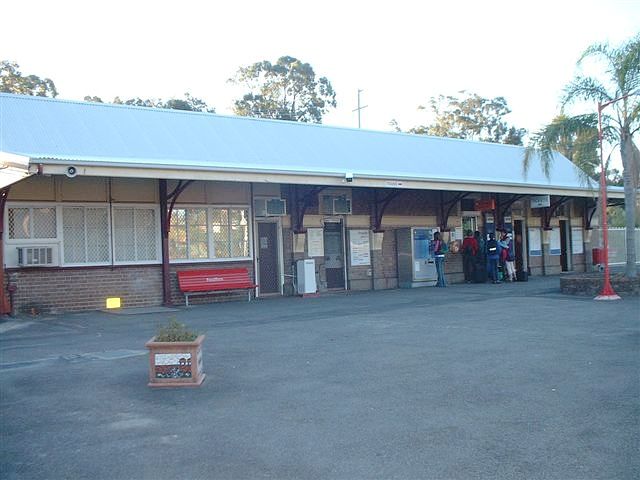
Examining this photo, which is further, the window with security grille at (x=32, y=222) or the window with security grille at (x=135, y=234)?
the window with security grille at (x=135, y=234)

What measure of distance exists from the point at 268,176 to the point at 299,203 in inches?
152

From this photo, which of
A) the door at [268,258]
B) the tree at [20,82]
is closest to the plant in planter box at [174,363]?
the door at [268,258]

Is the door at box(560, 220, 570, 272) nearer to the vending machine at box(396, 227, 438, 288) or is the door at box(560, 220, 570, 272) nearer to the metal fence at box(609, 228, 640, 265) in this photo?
the metal fence at box(609, 228, 640, 265)

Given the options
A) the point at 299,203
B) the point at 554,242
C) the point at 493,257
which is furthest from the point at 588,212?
the point at 299,203

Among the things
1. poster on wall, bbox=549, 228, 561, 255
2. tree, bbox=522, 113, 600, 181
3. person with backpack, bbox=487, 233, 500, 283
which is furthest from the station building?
poster on wall, bbox=549, 228, 561, 255

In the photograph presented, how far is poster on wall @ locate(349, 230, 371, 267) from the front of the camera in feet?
70.0

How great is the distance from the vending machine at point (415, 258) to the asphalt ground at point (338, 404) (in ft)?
30.9

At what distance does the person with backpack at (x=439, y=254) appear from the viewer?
865 inches

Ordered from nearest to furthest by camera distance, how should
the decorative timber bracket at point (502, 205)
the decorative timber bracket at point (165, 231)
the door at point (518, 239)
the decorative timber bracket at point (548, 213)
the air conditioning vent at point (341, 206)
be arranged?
1. the decorative timber bracket at point (165, 231)
2. the air conditioning vent at point (341, 206)
3. the decorative timber bracket at point (502, 205)
4. the door at point (518, 239)
5. the decorative timber bracket at point (548, 213)

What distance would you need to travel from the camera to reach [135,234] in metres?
17.1

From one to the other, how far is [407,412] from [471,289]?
14588mm

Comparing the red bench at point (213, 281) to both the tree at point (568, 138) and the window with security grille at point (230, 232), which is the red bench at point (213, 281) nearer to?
the window with security grille at point (230, 232)

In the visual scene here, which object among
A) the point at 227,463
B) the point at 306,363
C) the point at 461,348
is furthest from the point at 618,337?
the point at 227,463

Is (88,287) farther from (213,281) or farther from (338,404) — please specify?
(338,404)
